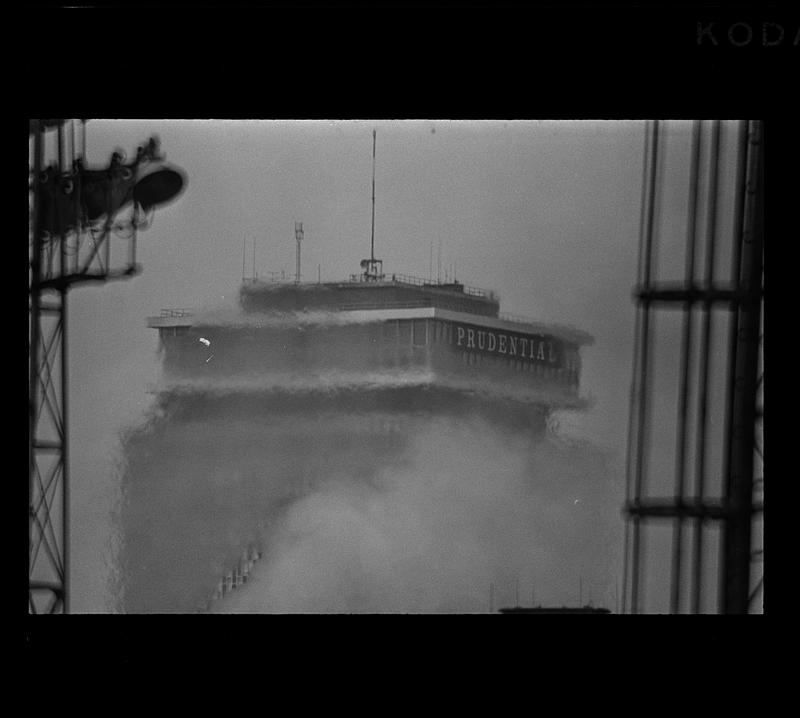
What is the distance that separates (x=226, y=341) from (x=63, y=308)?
69 cm

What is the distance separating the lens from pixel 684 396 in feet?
23.2

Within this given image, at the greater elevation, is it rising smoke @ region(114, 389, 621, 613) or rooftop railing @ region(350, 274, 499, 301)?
rooftop railing @ region(350, 274, 499, 301)

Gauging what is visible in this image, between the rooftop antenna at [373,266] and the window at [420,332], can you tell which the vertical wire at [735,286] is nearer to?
the window at [420,332]

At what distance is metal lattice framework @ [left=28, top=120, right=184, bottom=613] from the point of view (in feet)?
22.8

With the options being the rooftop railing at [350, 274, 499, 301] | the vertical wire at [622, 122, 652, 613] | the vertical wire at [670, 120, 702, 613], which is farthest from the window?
the vertical wire at [670, 120, 702, 613]

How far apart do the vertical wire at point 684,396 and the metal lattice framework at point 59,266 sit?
212 centimetres

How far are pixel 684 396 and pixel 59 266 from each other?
2668 mm

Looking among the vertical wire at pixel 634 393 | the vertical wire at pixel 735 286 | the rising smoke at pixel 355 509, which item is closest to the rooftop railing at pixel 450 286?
the rising smoke at pixel 355 509

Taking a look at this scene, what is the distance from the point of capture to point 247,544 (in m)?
6.96

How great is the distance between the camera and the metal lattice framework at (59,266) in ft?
22.8

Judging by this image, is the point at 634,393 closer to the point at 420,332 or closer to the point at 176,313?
the point at 420,332

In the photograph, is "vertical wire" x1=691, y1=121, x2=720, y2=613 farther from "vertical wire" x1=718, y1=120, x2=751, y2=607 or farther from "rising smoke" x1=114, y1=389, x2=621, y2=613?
"rising smoke" x1=114, y1=389, x2=621, y2=613

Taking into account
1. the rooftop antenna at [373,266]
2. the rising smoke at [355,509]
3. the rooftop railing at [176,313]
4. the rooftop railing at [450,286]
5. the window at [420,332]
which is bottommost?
the rising smoke at [355,509]
